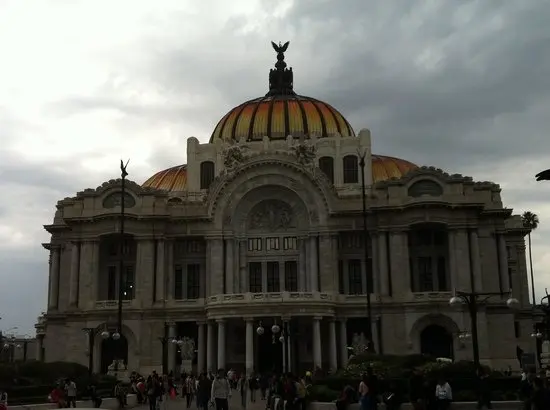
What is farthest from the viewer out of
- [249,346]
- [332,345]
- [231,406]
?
[332,345]

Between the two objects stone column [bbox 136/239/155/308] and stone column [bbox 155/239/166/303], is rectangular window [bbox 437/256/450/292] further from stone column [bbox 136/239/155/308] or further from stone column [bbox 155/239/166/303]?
stone column [bbox 136/239/155/308]

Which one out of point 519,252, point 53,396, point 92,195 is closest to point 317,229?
point 92,195

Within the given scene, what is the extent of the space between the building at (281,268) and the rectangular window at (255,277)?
117mm

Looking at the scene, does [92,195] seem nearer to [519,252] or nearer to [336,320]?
[336,320]

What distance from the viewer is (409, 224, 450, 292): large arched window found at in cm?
6894

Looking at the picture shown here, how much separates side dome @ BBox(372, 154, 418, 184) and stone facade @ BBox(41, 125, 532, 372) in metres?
9.79

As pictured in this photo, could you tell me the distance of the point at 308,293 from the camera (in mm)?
65062

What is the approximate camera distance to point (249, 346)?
63562mm

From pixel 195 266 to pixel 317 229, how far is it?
41.9ft

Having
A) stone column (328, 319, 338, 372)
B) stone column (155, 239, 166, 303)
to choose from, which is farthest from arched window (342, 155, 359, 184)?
stone column (155, 239, 166, 303)

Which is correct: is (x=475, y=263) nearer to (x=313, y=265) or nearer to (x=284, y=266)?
(x=313, y=265)

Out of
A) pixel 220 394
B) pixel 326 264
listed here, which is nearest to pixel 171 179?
pixel 326 264

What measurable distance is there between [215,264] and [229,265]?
4.41ft

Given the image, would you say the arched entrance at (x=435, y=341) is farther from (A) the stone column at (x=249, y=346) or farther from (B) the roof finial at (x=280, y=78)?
(B) the roof finial at (x=280, y=78)
